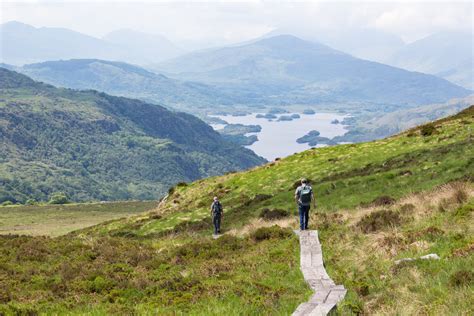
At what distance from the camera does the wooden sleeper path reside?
1294 centimetres

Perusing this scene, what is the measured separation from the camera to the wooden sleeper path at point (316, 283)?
12.9 m

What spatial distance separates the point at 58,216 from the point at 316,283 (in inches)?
3008

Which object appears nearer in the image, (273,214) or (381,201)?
(381,201)

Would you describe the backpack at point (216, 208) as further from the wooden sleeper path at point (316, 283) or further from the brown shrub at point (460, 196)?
the brown shrub at point (460, 196)

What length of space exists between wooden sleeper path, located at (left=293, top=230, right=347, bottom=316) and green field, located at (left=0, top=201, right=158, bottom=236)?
47811mm

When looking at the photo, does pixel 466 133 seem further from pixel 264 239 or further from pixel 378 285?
pixel 378 285

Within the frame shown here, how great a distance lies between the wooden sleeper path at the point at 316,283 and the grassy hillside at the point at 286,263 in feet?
1.16

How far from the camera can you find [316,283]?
16312mm

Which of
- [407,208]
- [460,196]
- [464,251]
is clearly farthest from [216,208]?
[464,251]

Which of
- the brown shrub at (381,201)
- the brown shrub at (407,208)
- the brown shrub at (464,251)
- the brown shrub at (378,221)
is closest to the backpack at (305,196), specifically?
the brown shrub at (378,221)

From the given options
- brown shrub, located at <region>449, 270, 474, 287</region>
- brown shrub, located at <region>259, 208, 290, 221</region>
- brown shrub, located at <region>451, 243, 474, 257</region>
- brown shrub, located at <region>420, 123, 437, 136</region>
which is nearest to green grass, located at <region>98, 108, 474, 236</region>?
brown shrub, located at <region>420, 123, 437, 136</region>

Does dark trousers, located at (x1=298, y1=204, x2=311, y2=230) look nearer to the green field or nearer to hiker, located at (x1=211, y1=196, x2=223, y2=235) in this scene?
hiker, located at (x1=211, y1=196, x2=223, y2=235)

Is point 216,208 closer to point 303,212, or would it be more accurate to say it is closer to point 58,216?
point 303,212

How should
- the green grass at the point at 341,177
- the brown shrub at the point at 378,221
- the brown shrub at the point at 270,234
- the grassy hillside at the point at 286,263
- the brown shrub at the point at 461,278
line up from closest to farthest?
the brown shrub at the point at 461,278
the grassy hillside at the point at 286,263
the brown shrub at the point at 378,221
the brown shrub at the point at 270,234
the green grass at the point at 341,177
